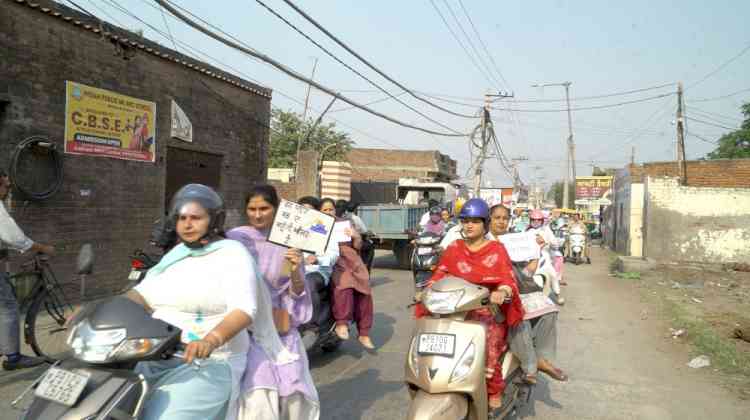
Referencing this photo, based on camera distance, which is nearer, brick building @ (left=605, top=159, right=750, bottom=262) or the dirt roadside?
the dirt roadside

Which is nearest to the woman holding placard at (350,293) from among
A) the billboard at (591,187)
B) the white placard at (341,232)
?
the white placard at (341,232)

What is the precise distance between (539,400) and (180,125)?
29.1 feet

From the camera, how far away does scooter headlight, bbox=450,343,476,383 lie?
3490 millimetres

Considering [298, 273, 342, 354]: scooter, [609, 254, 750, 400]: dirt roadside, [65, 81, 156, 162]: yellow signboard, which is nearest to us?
[298, 273, 342, 354]: scooter

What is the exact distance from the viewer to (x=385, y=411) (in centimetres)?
486

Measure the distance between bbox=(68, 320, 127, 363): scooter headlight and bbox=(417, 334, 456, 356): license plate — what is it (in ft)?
6.35

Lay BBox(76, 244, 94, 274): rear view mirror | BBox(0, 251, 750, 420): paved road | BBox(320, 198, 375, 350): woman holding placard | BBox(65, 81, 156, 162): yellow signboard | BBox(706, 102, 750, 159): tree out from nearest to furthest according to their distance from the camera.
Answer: BBox(76, 244, 94, 274): rear view mirror < BBox(0, 251, 750, 420): paved road < BBox(320, 198, 375, 350): woman holding placard < BBox(65, 81, 156, 162): yellow signboard < BBox(706, 102, 750, 159): tree

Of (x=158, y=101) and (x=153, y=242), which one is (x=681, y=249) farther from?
(x=153, y=242)

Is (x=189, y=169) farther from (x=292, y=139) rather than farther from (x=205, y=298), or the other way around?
(x=292, y=139)

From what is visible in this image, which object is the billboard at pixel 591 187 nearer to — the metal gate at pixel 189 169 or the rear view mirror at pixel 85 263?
the metal gate at pixel 189 169

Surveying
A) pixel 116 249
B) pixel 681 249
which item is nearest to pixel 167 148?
pixel 116 249

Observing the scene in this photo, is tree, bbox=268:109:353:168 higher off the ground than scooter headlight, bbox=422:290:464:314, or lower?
higher

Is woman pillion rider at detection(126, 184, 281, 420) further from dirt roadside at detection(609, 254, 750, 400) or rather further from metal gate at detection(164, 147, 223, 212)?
metal gate at detection(164, 147, 223, 212)

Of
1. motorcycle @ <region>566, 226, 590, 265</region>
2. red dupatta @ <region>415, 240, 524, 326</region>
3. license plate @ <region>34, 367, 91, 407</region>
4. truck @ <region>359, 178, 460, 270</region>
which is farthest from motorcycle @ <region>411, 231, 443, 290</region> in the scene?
motorcycle @ <region>566, 226, 590, 265</region>
